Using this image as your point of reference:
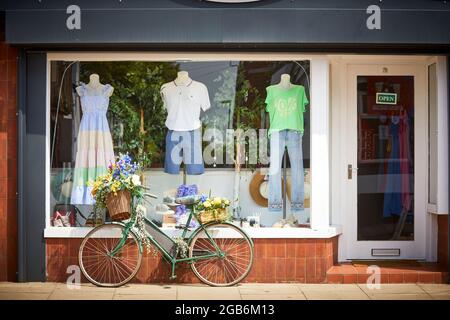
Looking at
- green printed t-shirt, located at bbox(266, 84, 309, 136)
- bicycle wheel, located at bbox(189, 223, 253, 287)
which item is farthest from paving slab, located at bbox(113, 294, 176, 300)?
green printed t-shirt, located at bbox(266, 84, 309, 136)

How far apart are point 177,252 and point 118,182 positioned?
105 centimetres

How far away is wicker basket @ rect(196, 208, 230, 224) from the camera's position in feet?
27.7

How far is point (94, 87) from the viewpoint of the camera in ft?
29.3

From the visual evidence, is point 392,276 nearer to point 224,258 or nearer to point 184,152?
point 224,258

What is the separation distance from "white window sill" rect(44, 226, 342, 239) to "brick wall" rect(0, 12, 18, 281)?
45 cm

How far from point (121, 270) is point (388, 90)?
13.0 feet

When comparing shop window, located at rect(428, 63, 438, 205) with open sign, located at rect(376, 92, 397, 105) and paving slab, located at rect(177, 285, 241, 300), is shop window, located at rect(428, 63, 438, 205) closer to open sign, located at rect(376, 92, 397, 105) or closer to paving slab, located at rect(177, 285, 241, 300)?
open sign, located at rect(376, 92, 397, 105)

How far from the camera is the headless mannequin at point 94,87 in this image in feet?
29.3

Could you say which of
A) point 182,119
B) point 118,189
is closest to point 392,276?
point 182,119

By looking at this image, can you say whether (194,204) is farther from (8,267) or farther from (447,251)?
(447,251)

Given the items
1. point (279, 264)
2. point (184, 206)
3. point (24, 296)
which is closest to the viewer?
point (24, 296)

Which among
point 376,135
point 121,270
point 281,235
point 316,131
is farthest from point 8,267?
point 376,135

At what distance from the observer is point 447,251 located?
348 inches

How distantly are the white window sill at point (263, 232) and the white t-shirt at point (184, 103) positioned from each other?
1291 millimetres
